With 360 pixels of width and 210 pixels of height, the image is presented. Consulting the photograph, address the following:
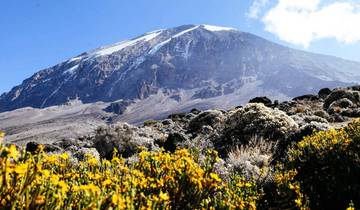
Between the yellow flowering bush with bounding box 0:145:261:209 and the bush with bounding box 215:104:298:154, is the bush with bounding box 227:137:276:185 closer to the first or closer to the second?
the bush with bounding box 215:104:298:154

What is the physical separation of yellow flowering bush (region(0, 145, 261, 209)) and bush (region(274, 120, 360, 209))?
178cm

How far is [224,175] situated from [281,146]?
4539 millimetres

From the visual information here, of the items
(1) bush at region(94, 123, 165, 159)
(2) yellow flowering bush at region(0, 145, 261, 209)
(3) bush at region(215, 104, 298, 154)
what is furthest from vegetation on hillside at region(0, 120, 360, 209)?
(1) bush at region(94, 123, 165, 159)

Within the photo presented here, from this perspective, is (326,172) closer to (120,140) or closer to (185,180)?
(185,180)

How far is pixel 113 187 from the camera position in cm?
409

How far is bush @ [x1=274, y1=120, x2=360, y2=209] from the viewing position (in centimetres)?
684

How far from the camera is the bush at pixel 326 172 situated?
684 cm

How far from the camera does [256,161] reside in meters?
10.4

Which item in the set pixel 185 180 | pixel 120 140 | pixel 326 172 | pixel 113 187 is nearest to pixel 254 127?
pixel 120 140

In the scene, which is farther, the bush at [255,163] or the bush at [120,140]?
the bush at [120,140]

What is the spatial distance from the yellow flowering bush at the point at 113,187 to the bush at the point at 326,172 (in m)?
1.78

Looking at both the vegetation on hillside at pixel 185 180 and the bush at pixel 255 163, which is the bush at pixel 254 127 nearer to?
the bush at pixel 255 163

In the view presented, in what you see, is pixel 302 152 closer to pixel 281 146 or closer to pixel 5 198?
pixel 281 146

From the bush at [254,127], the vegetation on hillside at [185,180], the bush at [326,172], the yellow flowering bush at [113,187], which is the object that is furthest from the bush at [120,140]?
the yellow flowering bush at [113,187]
